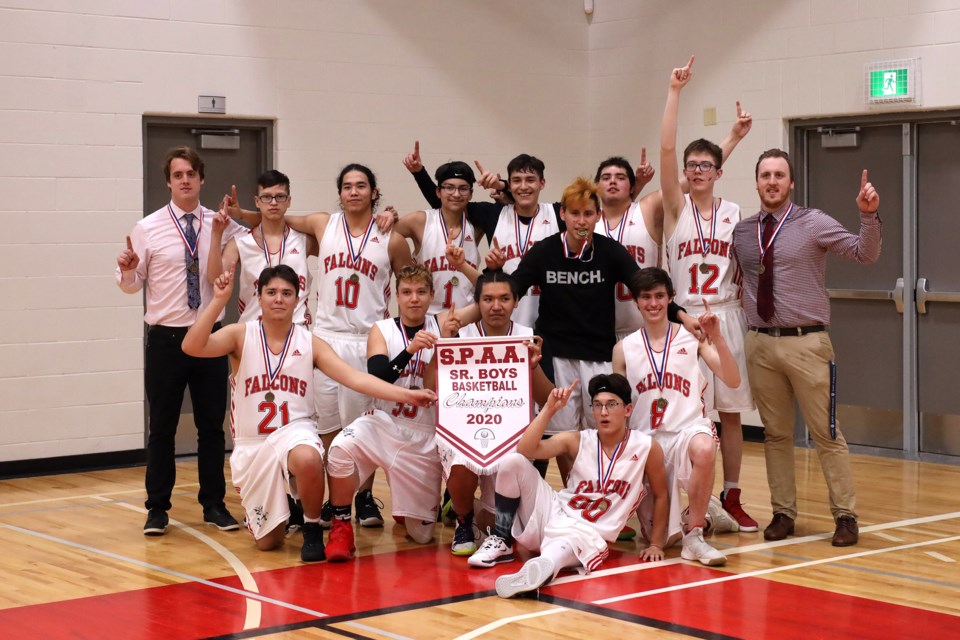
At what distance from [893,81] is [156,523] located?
6.00 m

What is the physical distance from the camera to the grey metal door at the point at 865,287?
9.09 metres

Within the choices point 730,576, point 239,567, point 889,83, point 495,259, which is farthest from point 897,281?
point 239,567

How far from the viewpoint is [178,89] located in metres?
8.86

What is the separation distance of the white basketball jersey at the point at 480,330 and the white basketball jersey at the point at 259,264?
0.99 m

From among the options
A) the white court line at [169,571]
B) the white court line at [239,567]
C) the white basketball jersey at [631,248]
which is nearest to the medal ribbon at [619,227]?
the white basketball jersey at [631,248]

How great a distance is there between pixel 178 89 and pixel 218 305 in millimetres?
3655

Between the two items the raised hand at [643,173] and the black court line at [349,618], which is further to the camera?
the raised hand at [643,173]

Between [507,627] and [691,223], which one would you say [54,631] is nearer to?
[507,627]

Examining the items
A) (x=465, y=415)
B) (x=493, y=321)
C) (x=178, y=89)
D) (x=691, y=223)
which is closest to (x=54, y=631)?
(x=465, y=415)

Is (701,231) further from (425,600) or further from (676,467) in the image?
(425,600)

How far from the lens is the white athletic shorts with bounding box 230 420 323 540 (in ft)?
19.2

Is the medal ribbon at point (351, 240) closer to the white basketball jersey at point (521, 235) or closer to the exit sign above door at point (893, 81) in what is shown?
the white basketball jersey at point (521, 235)

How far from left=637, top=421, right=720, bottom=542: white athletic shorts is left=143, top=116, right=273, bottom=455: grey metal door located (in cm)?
432

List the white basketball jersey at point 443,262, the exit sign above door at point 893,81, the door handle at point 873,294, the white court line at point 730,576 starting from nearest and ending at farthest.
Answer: the white court line at point 730,576 → the white basketball jersey at point 443,262 → the exit sign above door at point 893,81 → the door handle at point 873,294
